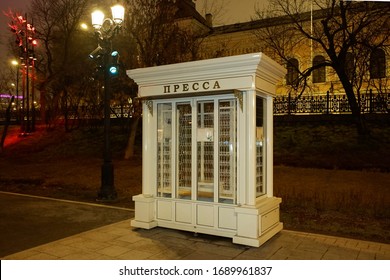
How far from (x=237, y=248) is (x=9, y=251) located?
12.1 ft

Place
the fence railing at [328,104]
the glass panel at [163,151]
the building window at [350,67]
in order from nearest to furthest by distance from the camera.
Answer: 1. the glass panel at [163,151]
2. the building window at [350,67]
3. the fence railing at [328,104]

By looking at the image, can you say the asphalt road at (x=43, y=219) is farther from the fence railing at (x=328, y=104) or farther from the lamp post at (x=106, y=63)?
the fence railing at (x=328, y=104)

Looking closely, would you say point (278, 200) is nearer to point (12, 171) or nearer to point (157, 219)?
point (157, 219)

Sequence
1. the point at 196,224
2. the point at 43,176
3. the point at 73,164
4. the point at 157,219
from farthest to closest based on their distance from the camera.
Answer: the point at 73,164, the point at 43,176, the point at 157,219, the point at 196,224

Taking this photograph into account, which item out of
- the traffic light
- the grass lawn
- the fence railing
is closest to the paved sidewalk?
the grass lawn

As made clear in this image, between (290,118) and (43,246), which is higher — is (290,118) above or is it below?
above

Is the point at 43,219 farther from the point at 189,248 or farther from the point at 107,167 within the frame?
the point at 189,248

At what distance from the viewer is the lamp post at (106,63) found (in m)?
10.2

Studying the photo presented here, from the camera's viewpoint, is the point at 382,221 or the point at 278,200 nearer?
the point at 278,200

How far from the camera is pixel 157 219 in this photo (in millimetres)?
6891

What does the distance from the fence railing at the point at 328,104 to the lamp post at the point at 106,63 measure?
13537mm

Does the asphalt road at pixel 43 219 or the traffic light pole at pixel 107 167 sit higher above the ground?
the traffic light pole at pixel 107 167

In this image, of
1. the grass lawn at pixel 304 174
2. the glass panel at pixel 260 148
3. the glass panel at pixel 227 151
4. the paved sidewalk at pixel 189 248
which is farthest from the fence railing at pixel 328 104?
the paved sidewalk at pixel 189 248
